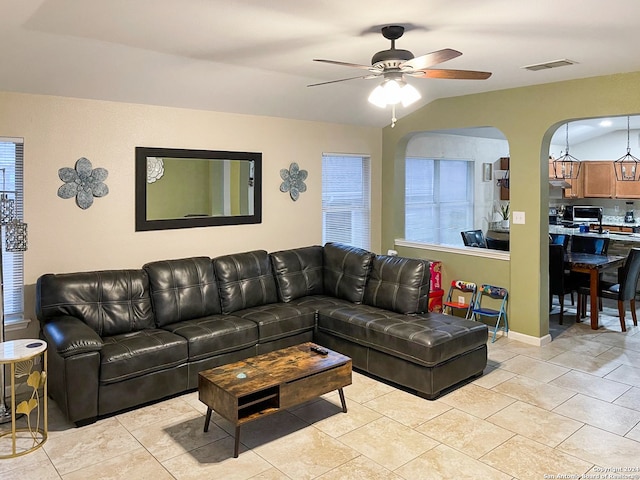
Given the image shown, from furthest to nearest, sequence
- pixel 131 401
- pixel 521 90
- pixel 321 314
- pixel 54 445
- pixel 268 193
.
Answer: pixel 268 193, pixel 521 90, pixel 321 314, pixel 131 401, pixel 54 445

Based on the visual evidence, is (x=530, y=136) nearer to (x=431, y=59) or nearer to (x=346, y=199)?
(x=346, y=199)

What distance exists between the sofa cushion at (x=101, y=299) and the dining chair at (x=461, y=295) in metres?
3.29

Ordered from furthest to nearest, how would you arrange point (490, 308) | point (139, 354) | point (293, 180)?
point (293, 180) → point (490, 308) → point (139, 354)

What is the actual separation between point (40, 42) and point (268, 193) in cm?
264

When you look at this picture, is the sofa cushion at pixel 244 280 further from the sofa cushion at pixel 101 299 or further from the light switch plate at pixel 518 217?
the light switch plate at pixel 518 217

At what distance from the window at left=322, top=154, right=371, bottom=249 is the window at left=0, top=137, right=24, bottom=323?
3.18 m

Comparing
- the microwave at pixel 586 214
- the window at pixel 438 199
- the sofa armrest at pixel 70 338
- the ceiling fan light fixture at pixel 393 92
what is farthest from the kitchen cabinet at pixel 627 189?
the sofa armrest at pixel 70 338

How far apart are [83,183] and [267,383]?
7.82 feet

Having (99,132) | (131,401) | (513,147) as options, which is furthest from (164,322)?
(513,147)

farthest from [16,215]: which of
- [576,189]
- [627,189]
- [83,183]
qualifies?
[627,189]

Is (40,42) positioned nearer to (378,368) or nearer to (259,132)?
(259,132)

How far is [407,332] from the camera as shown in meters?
4.06

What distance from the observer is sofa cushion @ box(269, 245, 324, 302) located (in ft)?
17.0

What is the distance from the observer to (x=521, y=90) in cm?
509
